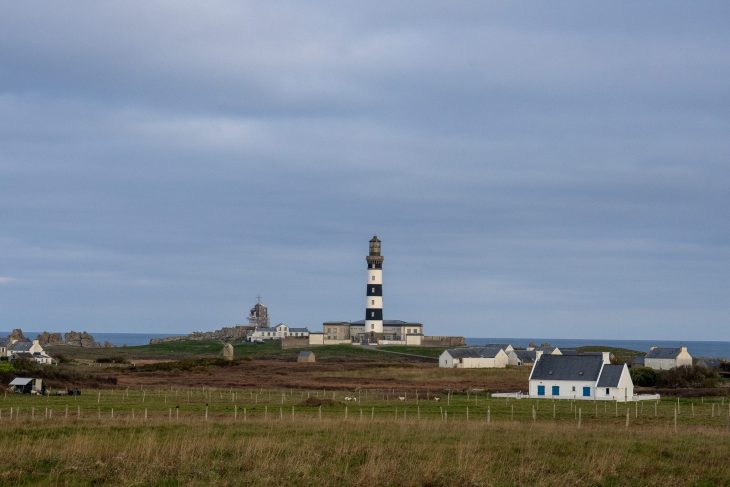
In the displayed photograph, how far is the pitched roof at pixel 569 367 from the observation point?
68.4 meters

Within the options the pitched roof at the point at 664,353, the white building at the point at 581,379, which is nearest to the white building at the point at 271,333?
the pitched roof at the point at 664,353

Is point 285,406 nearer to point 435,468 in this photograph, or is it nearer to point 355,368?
point 435,468

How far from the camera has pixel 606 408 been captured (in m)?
56.7

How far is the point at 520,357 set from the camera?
12262 cm

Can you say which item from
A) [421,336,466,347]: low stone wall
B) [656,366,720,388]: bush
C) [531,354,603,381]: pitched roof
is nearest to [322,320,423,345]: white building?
[421,336,466,347]: low stone wall

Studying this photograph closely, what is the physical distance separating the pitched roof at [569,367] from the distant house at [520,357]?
49.4 metres

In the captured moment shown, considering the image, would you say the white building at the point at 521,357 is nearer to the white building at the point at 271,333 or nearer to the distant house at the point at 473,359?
the distant house at the point at 473,359

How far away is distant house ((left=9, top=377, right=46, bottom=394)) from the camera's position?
61531 mm

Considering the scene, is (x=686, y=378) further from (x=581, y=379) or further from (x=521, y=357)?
(x=521, y=357)

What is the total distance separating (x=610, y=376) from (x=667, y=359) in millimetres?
48605

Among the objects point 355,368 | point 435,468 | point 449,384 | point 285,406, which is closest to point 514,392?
point 449,384

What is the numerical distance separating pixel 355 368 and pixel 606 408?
5098cm

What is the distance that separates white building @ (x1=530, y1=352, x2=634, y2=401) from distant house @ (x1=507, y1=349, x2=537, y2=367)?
50.0m

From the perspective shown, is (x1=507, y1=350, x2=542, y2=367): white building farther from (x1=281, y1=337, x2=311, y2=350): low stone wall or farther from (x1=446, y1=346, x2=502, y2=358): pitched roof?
(x1=281, y1=337, x2=311, y2=350): low stone wall
